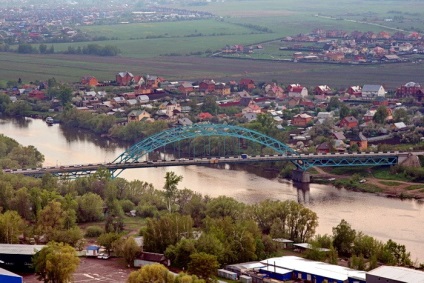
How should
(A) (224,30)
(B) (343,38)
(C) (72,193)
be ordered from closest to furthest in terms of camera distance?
(C) (72,193), (B) (343,38), (A) (224,30)

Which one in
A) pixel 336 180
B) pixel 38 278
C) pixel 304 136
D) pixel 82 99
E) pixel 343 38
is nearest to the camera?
pixel 38 278

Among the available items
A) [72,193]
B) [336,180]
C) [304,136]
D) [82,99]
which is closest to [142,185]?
[72,193]

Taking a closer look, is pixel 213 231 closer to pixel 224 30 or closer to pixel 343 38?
pixel 343 38

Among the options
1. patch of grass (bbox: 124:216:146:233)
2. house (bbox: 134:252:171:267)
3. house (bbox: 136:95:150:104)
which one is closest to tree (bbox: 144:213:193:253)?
house (bbox: 134:252:171:267)

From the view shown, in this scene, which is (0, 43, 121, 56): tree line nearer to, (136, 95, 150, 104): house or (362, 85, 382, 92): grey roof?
(136, 95, 150, 104): house

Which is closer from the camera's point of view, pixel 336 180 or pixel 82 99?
pixel 336 180

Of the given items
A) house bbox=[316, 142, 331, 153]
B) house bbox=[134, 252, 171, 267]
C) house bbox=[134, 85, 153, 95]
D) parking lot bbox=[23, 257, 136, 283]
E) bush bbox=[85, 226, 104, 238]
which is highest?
house bbox=[134, 252, 171, 267]

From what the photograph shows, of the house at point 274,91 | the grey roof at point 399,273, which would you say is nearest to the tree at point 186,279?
the grey roof at point 399,273
